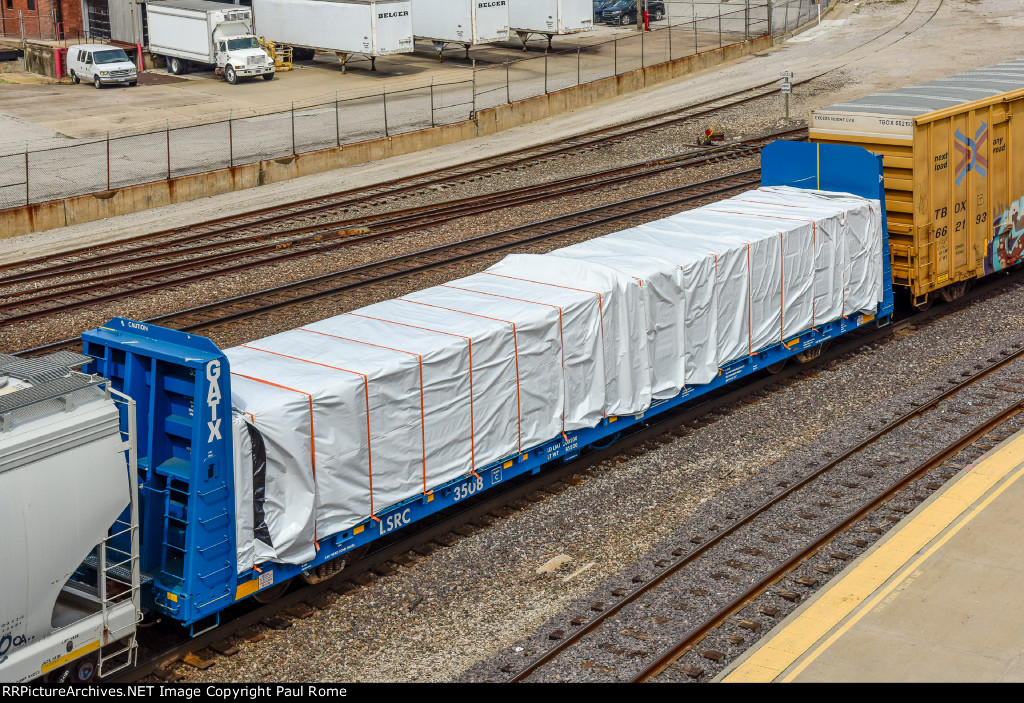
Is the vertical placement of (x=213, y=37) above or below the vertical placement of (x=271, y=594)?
above

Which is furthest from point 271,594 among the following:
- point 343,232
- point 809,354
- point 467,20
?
point 467,20

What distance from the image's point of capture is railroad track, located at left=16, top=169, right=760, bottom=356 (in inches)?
817

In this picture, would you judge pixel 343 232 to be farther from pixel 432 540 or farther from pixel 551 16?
pixel 551 16

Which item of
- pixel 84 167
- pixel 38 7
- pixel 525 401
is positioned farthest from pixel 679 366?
pixel 38 7

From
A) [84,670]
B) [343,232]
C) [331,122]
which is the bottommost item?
[84,670]

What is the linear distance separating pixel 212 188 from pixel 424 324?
74.5 feet

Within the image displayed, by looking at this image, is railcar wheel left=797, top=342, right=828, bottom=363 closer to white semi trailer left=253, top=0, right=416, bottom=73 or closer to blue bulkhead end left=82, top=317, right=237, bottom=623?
blue bulkhead end left=82, top=317, right=237, bottom=623

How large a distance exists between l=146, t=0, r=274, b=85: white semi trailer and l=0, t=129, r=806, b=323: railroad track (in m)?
22.4

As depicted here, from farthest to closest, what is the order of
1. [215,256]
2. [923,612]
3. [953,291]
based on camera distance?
1. [215,256]
2. [953,291]
3. [923,612]

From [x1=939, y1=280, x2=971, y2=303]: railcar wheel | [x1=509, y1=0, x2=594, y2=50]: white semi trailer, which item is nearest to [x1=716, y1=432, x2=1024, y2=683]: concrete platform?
[x1=939, y1=280, x2=971, y2=303]: railcar wheel

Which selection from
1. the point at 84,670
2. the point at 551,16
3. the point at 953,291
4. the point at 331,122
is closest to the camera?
the point at 84,670

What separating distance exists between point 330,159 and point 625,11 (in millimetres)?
28389

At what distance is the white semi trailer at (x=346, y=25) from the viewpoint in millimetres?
48062

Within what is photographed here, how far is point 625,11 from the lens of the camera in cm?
5966
